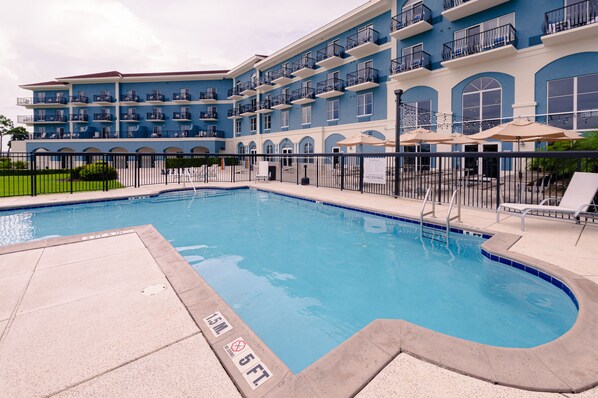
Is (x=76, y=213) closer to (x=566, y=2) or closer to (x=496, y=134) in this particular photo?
(x=496, y=134)

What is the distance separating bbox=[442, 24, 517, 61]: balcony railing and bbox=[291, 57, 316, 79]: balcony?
12.8 m

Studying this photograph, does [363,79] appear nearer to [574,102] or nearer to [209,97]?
A: [574,102]

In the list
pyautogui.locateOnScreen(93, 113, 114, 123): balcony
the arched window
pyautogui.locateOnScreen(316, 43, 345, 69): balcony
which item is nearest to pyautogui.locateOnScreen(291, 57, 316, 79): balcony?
pyautogui.locateOnScreen(316, 43, 345, 69): balcony

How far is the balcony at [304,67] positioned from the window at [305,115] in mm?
3090

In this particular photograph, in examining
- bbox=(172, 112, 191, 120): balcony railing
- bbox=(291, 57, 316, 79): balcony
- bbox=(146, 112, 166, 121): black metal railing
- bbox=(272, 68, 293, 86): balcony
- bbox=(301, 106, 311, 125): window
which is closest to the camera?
bbox=(291, 57, 316, 79): balcony

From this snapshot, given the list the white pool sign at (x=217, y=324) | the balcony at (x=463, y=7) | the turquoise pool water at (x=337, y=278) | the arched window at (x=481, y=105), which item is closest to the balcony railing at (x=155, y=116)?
the balcony at (x=463, y=7)

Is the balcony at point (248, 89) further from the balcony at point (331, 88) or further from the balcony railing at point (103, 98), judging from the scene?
the balcony railing at point (103, 98)

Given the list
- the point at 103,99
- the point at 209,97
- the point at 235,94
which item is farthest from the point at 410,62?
the point at 103,99

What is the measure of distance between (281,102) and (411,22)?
15130 millimetres

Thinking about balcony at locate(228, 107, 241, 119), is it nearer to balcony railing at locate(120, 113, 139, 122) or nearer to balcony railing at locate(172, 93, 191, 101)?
balcony railing at locate(172, 93, 191, 101)

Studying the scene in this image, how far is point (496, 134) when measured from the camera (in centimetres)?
1074

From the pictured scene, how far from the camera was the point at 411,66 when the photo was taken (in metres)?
20.7

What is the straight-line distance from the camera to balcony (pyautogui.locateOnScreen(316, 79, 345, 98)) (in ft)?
86.0

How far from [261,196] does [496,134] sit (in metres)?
9.16
